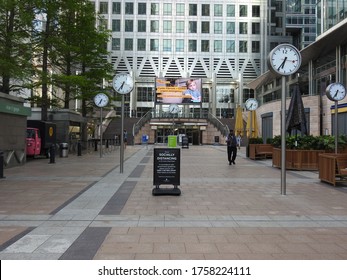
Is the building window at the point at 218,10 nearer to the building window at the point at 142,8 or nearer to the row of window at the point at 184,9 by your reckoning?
the row of window at the point at 184,9

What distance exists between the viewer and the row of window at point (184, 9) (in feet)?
218

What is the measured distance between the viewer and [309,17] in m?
62.8

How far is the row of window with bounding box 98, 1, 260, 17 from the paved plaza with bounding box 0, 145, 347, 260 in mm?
59309

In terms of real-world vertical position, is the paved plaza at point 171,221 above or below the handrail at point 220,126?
below

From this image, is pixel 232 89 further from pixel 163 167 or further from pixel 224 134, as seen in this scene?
pixel 163 167

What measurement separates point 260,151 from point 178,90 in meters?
30.2

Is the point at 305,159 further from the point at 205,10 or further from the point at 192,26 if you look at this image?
the point at 205,10

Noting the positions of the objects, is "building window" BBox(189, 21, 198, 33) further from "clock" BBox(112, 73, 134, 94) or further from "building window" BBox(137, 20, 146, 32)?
"clock" BBox(112, 73, 134, 94)

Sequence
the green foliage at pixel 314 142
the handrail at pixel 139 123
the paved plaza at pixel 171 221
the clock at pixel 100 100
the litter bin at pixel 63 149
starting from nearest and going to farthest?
the paved plaza at pixel 171 221, the green foliage at pixel 314 142, the clock at pixel 100 100, the litter bin at pixel 63 149, the handrail at pixel 139 123

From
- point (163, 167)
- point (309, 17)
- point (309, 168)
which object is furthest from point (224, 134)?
point (163, 167)

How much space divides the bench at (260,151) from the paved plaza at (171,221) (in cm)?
1070

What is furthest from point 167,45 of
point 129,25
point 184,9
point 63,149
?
point 63,149

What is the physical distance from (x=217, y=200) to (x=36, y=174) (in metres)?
7.85

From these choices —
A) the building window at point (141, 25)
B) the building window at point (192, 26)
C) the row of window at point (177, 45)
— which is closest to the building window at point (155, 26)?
the building window at point (141, 25)
